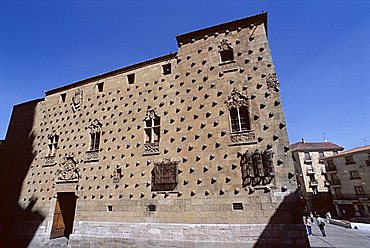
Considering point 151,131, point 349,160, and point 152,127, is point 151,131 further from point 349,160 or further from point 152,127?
point 349,160

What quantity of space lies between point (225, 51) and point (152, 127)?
519 cm

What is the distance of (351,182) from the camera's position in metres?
27.9

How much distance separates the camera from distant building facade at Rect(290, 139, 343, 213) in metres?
32.2

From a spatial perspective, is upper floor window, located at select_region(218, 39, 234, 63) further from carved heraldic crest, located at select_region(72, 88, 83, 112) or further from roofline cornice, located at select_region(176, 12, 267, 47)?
carved heraldic crest, located at select_region(72, 88, 83, 112)

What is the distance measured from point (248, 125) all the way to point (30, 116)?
15.3 m

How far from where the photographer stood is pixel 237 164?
27.9 feet

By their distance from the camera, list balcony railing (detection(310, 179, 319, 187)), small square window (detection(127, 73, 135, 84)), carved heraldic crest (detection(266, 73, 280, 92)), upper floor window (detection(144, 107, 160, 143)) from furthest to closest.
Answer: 1. balcony railing (detection(310, 179, 319, 187))
2. small square window (detection(127, 73, 135, 84))
3. upper floor window (detection(144, 107, 160, 143))
4. carved heraldic crest (detection(266, 73, 280, 92))

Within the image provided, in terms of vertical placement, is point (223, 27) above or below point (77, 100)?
above

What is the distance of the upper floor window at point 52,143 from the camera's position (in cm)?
1329

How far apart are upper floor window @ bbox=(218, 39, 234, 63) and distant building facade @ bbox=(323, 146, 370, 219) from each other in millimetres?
27098

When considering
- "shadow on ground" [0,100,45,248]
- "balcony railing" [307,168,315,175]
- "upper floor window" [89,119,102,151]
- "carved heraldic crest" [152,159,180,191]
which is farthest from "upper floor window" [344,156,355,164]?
"shadow on ground" [0,100,45,248]

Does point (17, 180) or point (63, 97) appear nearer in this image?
point (17, 180)

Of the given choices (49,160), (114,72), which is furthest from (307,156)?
(49,160)

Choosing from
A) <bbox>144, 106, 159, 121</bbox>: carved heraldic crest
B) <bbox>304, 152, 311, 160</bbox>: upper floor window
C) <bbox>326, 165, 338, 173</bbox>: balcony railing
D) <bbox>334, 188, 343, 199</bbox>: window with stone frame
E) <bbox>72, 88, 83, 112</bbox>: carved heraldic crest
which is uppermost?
<bbox>72, 88, 83, 112</bbox>: carved heraldic crest
